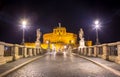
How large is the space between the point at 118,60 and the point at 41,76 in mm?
7731

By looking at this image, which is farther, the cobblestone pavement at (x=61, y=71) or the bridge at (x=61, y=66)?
→ the bridge at (x=61, y=66)

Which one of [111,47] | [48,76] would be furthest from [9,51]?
[48,76]

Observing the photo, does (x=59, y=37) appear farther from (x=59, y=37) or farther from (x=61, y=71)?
(x=61, y=71)

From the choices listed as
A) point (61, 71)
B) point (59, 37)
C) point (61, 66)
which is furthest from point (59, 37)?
point (61, 71)

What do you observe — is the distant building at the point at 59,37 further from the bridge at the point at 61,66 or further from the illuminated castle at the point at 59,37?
the bridge at the point at 61,66

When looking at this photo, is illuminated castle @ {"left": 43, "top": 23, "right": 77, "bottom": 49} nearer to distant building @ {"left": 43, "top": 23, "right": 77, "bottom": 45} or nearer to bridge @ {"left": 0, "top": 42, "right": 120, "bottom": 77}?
distant building @ {"left": 43, "top": 23, "right": 77, "bottom": 45}

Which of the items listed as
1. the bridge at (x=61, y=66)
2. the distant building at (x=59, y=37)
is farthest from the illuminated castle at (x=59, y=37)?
the bridge at (x=61, y=66)

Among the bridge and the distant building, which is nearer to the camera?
the bridge

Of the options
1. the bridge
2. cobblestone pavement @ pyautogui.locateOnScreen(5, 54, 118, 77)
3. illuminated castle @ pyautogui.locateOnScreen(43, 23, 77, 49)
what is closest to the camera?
cobblestone pavement @ pyautogui.locateOnScreen(5, 54, 118, 77)

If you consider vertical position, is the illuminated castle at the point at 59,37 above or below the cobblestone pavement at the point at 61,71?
above

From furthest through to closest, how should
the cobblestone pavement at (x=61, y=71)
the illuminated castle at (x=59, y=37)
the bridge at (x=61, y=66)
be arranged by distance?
the illuminated castle at (x=59, y=37) < the bridge at (x=61, y=66) < the cobblestone pavement at (x=61, y=71)

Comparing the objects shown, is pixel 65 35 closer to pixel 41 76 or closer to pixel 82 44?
pixel 82 44

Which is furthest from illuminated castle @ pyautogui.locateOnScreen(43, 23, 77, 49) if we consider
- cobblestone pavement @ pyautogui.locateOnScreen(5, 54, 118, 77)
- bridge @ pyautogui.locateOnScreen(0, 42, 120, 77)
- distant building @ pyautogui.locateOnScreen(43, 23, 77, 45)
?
cobblestone pavement @ pyautogui.locateOnScreen(5, 54, 118, 77)

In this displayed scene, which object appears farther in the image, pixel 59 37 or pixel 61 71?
pixel 59 37
